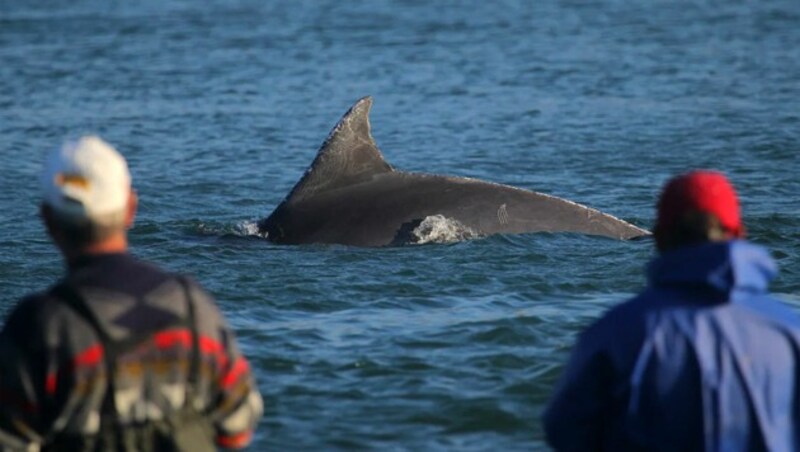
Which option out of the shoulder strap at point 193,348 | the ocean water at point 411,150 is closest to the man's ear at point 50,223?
the shoulder strap at point 193,348

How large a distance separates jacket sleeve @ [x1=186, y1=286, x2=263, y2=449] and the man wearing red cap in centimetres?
79

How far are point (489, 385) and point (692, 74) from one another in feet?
55.0

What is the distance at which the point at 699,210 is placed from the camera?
401cm

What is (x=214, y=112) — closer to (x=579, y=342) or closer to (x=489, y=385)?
(x=489, y=385)

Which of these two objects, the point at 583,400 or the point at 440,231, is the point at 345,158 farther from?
the point at 583,400

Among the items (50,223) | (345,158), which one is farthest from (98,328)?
(345,158)

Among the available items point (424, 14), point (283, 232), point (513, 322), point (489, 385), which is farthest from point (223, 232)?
point (424, 14)

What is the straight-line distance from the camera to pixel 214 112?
20891 mm

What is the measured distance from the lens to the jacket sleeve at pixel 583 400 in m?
3.97

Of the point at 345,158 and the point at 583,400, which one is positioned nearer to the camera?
the point at 583,400

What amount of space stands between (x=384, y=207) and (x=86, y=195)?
718 centimetres

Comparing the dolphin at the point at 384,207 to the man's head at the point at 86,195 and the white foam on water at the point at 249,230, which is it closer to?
the white foam on water at the point at 249,230

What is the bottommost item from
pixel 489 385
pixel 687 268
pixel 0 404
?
pixel 489 385

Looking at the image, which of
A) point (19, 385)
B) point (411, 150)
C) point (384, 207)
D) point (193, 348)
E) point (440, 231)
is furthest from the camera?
point (411, 150)
